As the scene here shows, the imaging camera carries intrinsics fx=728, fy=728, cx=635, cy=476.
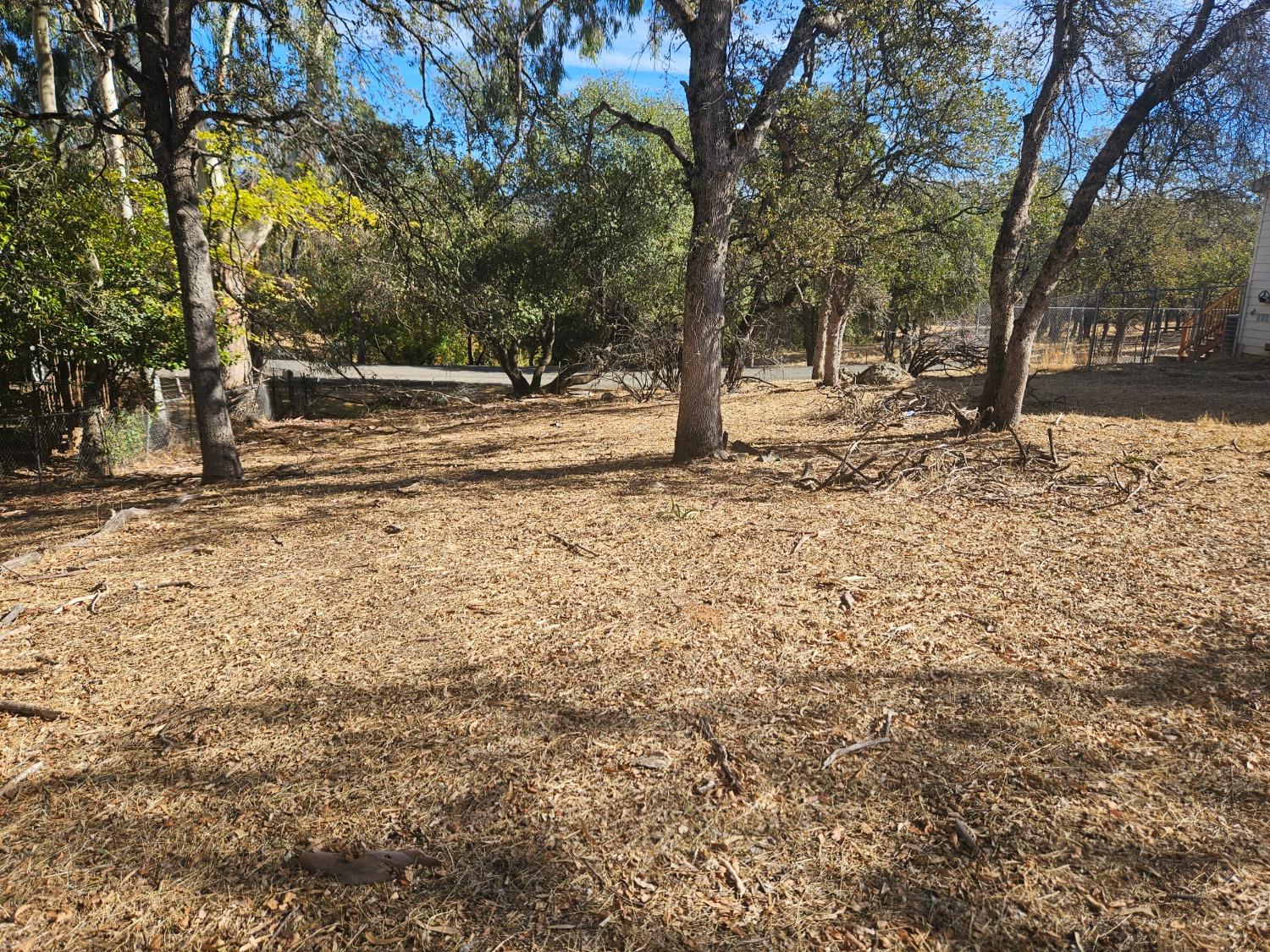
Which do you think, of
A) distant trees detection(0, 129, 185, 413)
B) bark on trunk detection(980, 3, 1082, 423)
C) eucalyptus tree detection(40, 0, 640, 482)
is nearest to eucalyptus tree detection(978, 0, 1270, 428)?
bark on trunk detection(980, 3, 1082, 423)

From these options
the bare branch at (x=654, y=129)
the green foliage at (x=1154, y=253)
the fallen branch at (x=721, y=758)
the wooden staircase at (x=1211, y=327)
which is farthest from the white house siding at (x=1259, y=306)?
the fallen branch at (x=721, y=758)

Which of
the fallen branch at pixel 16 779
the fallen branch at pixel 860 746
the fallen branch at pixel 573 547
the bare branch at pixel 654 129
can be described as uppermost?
the bare branch at pixel 654 129

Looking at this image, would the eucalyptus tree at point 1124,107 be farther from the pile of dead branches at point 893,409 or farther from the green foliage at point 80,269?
the green foliage at point 80,269

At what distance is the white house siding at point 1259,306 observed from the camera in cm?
1591

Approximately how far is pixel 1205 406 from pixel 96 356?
15787 millimetres

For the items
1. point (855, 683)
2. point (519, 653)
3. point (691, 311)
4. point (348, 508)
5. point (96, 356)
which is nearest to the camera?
point (855, 683)

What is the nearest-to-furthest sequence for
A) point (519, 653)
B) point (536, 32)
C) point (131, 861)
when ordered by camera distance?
point (131, 861) → point (519, 653) → point (536, 32)

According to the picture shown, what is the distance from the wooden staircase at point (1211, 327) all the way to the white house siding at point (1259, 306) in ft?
2.06

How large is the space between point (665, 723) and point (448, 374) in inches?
1014

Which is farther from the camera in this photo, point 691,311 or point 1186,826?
point 691,311

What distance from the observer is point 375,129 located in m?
7.96

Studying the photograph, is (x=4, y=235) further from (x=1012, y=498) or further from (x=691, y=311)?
(x=1012, y=498)

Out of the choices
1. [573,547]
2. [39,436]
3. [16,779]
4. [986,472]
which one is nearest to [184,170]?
[39,436]

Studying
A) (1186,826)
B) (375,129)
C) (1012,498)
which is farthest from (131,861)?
(375,129)
